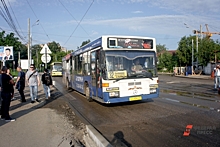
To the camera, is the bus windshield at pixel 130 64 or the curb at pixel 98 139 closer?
the curb at pixel 98 139

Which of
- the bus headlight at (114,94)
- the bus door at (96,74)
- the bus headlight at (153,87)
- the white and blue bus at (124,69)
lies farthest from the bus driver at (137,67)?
the bus door at (96,74)

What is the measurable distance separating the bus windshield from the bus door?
791mm

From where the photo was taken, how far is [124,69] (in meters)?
9.66

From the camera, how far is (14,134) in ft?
20.8

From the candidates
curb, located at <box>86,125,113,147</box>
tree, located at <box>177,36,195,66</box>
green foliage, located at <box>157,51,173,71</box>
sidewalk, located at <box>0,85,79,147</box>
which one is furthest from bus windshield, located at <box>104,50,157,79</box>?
green foliage, located at <box>157,51,173,71</box>

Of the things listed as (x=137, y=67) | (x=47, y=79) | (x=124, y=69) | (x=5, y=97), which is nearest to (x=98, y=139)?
(x=5, y=97)

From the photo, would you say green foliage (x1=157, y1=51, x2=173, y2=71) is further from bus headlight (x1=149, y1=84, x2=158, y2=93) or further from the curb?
the curb

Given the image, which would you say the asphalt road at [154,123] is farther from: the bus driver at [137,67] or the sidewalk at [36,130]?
the bus driver at [137,67]

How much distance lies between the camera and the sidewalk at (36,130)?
5.69 meters

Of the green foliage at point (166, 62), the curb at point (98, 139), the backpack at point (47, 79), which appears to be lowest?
the curb at point (98, 139)

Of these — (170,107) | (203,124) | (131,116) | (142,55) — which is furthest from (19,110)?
(203,124)

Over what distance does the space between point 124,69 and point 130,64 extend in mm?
343

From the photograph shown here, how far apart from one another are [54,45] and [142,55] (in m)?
110

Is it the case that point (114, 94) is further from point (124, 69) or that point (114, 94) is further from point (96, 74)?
point (96, 74)
